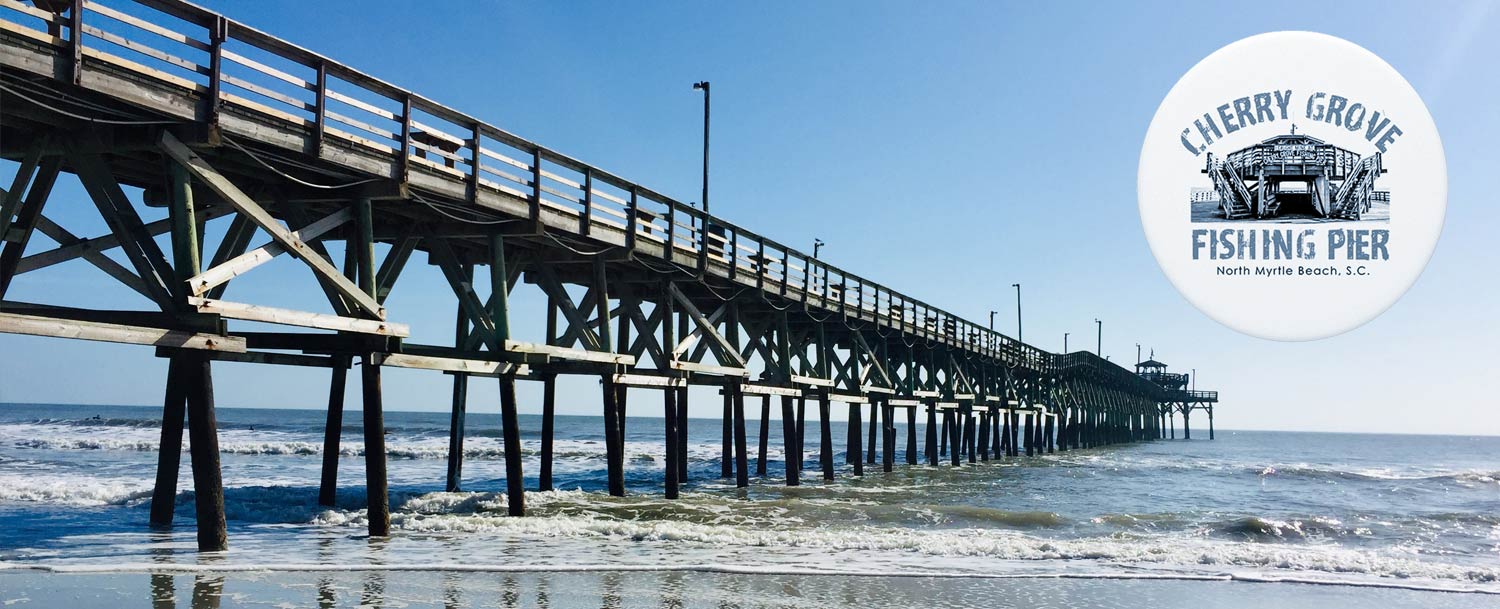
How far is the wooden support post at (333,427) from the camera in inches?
630

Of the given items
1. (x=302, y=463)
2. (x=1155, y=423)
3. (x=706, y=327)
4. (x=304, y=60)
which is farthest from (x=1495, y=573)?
(x=1155, y=423)

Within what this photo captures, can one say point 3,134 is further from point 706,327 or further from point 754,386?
point 754,386

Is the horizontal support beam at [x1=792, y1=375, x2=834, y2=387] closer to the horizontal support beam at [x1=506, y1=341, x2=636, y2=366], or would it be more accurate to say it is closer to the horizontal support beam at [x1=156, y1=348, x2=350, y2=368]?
the horizontal support beam at [x1=506, y1=341, x2=636, y2=366]

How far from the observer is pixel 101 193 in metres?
10.4

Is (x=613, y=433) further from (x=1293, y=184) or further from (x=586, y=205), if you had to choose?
(x=1293, y=184)

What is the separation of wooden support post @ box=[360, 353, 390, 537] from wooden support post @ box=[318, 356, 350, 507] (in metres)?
2.41

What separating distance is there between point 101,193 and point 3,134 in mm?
1053

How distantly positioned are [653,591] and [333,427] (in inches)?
341

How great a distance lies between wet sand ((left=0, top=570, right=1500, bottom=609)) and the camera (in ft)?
29.1

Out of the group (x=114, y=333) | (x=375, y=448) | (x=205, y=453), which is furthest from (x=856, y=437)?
(x=114, y=333)

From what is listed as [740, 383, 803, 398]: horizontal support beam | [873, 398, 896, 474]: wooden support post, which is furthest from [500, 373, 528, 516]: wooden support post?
[873, 398, 896, 474]: wooden support post

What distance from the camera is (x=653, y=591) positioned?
9.95 metres

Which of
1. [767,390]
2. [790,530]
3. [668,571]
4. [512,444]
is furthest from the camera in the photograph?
[767,390]

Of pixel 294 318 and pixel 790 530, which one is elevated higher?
pixel 294 318
